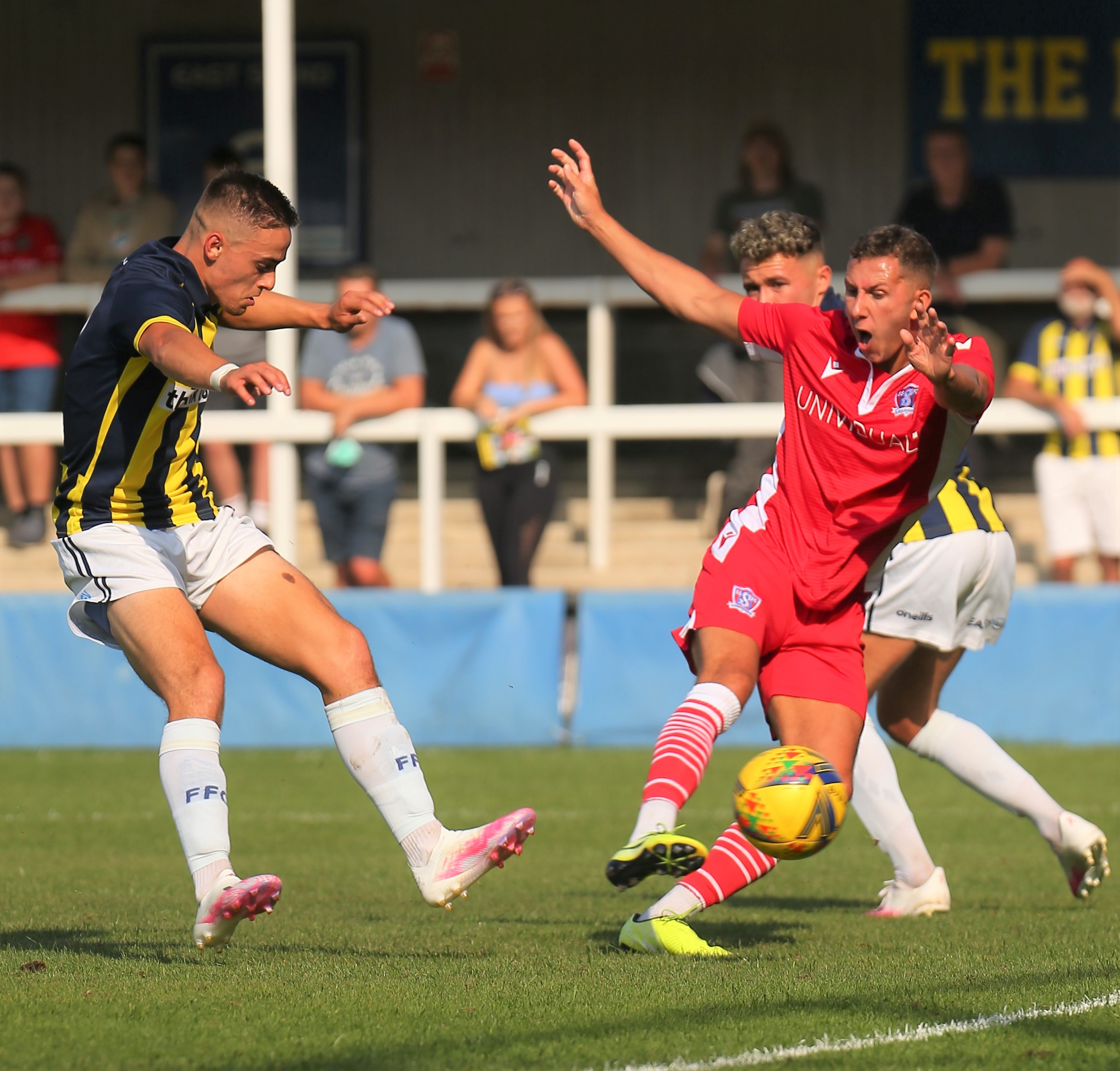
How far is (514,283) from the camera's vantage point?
11633 mm

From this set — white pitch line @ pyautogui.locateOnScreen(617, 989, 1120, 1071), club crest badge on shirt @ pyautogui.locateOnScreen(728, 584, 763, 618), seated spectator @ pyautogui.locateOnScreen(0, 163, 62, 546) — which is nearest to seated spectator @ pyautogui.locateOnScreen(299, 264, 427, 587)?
seated spectator @ pyautogui.locateOnScreen(0, 163, 62, 546)

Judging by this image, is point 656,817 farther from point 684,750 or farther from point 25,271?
point 25,271

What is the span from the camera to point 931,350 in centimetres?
482

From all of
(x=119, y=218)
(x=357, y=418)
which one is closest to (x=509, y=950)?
(x=357, y=418)

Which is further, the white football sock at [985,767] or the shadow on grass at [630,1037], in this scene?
the white football sock at [985,767]

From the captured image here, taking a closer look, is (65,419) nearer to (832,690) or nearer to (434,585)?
(832,690)

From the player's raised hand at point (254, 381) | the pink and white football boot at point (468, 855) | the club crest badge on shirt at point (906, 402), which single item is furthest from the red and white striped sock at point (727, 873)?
the player's raised hand at point (254, 381)

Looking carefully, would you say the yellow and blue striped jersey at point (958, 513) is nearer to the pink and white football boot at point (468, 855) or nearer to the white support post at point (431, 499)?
the pink and white football boot at point (468, 855)

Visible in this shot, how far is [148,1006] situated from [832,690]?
7.48 feet

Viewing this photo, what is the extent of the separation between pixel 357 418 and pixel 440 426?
0.55 meters

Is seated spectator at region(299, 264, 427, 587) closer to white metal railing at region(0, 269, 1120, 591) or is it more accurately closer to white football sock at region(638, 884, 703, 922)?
white metal railing at region(0, 269, 1120, 591)

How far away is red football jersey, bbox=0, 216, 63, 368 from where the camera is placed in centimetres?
1302

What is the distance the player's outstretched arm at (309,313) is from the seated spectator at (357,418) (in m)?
5.51

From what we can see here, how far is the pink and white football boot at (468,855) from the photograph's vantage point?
5.01 m
